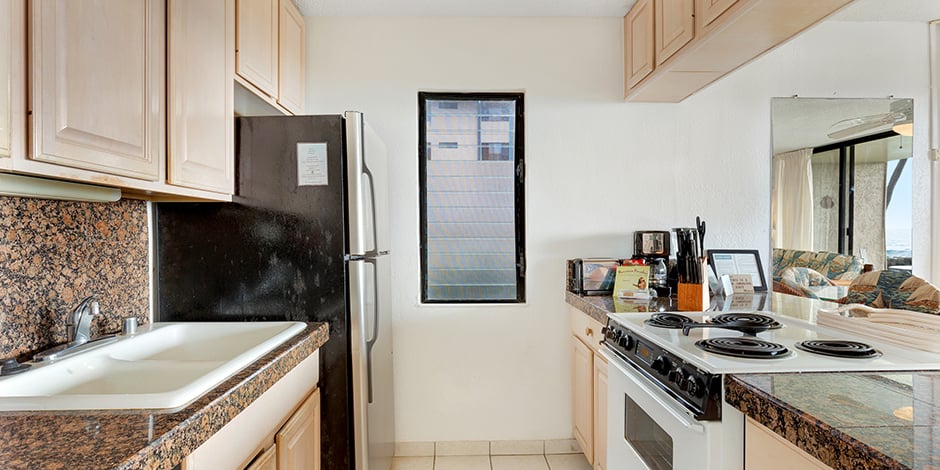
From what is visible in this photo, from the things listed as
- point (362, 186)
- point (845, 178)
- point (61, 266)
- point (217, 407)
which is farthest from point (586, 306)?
point (61, 266)

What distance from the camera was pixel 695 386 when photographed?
113 centimetres

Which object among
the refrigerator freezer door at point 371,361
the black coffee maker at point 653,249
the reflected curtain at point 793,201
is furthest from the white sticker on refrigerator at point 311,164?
the reflected curtain at point 793,201

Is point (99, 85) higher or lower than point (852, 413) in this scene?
→ higher

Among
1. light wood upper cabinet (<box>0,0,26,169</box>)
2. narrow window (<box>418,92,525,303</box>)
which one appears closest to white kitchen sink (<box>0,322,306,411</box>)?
light wood upper cabinet (<box>0,0,26,169</box>)

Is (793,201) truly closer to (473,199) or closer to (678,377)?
(473,199)

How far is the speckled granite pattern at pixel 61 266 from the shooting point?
119 cm

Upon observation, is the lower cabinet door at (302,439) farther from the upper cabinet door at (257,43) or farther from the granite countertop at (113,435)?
the upper cabinet door at (257,43)

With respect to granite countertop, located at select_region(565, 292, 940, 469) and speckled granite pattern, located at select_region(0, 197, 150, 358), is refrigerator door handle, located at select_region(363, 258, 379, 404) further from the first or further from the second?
granite countertop, located at select_region(565, 292, 940, 469)

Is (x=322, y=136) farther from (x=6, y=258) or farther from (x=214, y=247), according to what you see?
(x=6, y=258)

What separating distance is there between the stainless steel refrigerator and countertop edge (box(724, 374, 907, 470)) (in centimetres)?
132

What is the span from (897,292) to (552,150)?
1.70 metres

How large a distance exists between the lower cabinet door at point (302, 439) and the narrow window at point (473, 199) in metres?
1.09

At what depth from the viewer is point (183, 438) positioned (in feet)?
2.76

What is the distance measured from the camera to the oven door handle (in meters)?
1.12
